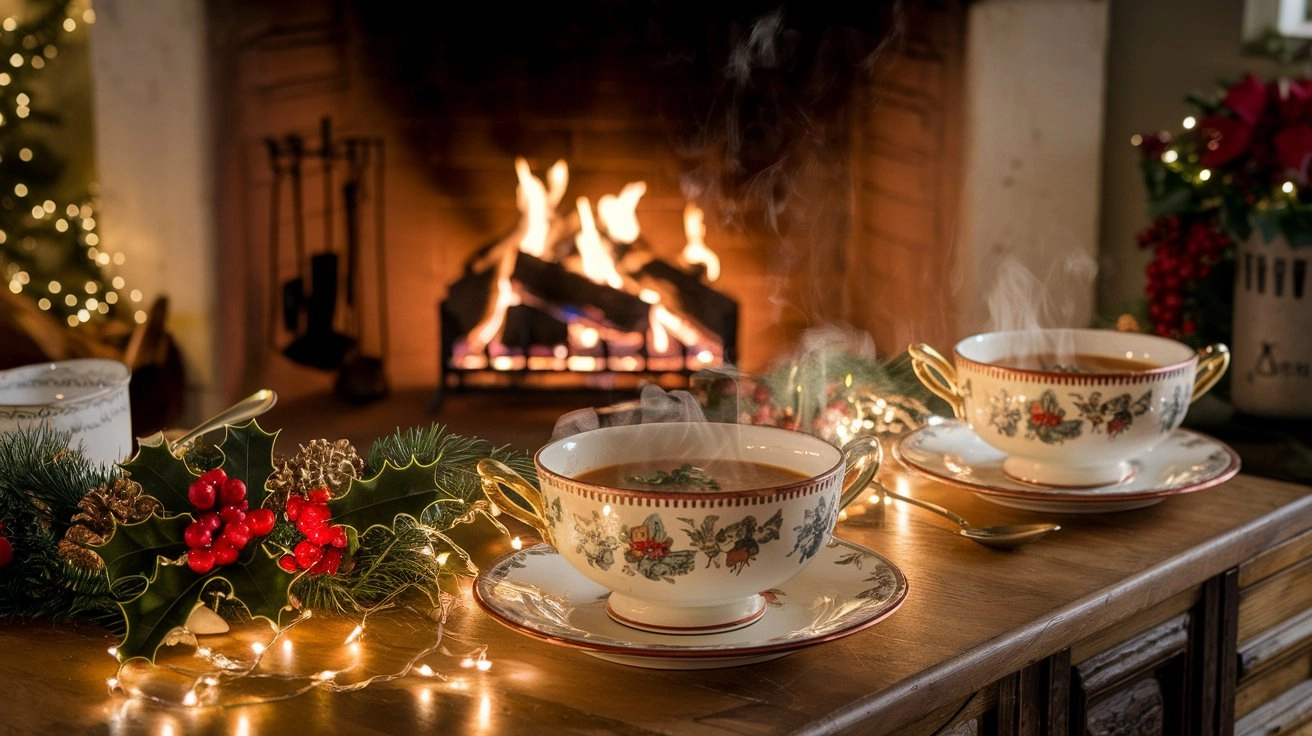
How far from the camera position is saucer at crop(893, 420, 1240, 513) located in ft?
3.08

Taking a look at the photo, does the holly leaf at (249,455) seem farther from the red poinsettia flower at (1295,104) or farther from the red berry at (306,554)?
the red poinsettia flower at (1295,104)

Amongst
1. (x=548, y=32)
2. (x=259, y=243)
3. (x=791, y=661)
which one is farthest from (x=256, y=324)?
(x=791, y=661)

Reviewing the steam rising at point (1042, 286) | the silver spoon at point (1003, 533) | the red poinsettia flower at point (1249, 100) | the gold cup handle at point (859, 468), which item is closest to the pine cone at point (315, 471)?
the gold cup handle at point (859, 468)

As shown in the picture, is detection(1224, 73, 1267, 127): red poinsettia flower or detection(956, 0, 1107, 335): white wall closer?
detection(1224, 73, 1267, 127): red poinsettia flower

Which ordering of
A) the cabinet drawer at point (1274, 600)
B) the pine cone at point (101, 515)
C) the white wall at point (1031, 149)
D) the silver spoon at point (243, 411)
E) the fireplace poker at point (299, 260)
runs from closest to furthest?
1. the pine cone at point (101, 515)
2. the silver spoon at point (243, 411)
3. the cabinet drawer at point (1274, 600)
4. the white wall at point (1031, 149)
5. the fireplace poker at point (299, 260)

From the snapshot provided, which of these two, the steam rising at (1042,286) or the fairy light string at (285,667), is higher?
the steam rising at (1042,286)

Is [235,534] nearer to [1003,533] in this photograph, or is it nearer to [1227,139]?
[1003,533]

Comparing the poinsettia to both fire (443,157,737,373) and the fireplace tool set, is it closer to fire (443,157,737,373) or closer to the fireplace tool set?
fire (443,157,737,373)

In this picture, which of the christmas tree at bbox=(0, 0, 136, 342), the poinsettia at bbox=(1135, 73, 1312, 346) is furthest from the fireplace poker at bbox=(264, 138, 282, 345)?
the poinsettia at bbox=(1135, 73, 1312, 346)

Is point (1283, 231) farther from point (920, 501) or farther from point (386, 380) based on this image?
point (386, 380)

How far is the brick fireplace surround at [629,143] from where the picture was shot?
2.48 m

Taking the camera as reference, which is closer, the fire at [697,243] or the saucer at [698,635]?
the saucer at [698,635]

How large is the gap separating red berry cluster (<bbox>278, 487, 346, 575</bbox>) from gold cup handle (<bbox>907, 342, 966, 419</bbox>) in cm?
48

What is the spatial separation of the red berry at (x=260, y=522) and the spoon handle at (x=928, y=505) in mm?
428
